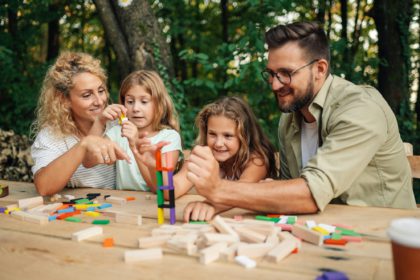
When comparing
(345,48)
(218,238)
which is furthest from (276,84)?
(345,48)

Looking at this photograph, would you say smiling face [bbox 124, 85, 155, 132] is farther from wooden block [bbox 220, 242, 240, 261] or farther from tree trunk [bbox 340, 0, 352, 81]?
tree trunk [bbox 340, 0, 352, 81]

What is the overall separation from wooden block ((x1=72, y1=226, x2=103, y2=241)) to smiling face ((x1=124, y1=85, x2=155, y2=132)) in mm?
1331

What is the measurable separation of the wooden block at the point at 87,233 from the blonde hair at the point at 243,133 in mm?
1265

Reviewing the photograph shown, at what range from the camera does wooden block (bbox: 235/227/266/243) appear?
1.44 meters

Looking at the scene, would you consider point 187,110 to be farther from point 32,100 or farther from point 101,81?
point 32,100

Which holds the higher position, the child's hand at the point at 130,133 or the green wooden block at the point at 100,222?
the child's hand at the point at 130,133

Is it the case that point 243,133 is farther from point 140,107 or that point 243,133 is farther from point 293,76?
point 140,107

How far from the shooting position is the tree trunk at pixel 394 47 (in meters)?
5.48

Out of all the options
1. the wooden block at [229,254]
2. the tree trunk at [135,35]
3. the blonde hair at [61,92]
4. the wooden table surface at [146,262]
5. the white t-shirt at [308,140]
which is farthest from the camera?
the tree trunk at [135,35]

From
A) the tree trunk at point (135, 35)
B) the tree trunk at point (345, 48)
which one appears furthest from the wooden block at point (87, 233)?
the tree trunk at point (345, 48)

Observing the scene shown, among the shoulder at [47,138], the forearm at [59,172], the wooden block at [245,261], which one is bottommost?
the wooden block at [245,261]

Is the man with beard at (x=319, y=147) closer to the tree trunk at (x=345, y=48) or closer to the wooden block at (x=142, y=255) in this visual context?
the wooden block at (x=142, y=255)

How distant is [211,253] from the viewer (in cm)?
132

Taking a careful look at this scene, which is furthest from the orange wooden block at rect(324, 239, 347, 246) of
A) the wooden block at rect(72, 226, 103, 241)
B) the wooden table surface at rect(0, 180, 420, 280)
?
the wooden block at rect(72, 226, 103, 241)
